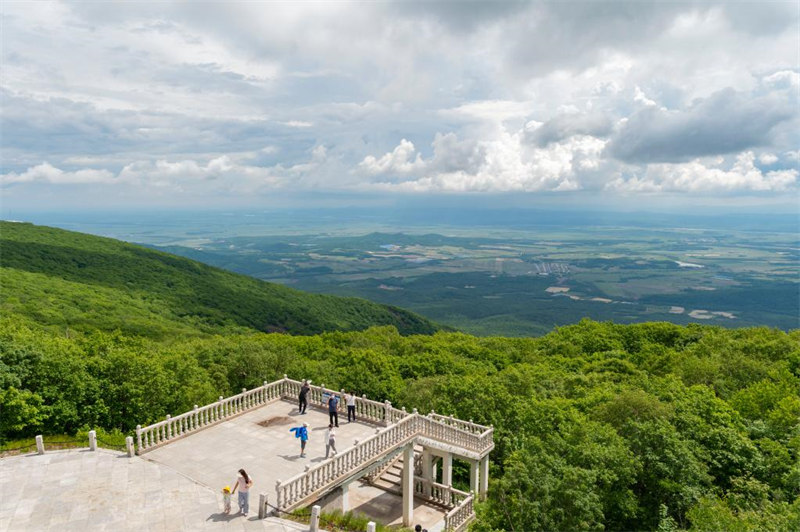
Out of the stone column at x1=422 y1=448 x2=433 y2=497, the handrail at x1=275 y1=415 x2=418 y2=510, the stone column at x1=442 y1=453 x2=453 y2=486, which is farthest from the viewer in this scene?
the stone column at x1=422 y1=448 x2=433 y2=497

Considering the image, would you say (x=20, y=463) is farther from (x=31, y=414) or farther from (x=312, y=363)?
(x=312, y=363)

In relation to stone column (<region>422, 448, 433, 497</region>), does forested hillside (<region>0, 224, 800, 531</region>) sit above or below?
above

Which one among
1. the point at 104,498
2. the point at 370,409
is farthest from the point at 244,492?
the point at 370,409

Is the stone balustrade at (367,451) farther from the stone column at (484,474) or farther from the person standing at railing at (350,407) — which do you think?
the person standing at railing at (350,407)

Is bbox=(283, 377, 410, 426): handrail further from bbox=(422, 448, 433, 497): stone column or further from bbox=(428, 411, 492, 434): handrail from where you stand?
bbox=(422, 448, 433, 497): stone column

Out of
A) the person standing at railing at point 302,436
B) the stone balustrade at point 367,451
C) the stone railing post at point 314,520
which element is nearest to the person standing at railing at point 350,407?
the stone balustrade at point 367,451

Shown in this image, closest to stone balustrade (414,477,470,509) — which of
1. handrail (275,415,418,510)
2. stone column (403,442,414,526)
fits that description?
stone column (403,442,414,526)

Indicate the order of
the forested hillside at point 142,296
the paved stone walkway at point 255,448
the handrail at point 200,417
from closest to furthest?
the paved stone walkway at point 255,448
the handrail at point 200,417
the forested hillside at point 142,296
